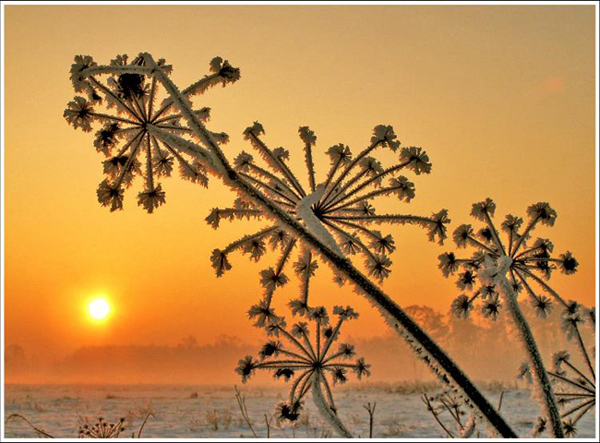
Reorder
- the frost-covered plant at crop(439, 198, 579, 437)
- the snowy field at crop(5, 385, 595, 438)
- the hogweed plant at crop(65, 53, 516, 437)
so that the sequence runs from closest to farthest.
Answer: the hogweed plant at crop(65, 53, 516, 437)
the frost-covered plant at crop(439, 198, 579, 437)
the snowy field at crop(5, 385, 595, 438)

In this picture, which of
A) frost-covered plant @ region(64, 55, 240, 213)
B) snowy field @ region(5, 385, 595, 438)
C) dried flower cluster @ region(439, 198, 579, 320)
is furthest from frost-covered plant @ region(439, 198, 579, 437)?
snowy field @ region(5, 385, 595, 438)

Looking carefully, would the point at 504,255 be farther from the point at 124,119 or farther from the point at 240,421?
the point at 240,421

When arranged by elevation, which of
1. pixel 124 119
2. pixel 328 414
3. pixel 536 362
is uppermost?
pixel 124 119

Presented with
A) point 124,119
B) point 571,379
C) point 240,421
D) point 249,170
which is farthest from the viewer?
point 240,421

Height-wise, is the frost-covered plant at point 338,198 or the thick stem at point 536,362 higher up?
the frost-covered plant at point 338,198

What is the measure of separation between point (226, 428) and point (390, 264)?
22016 millimetres

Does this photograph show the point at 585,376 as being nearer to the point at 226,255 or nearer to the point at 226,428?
the point at 226,255

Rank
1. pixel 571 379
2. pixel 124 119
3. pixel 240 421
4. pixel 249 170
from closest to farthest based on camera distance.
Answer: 1. pixel 124 119
2. pixel 249 170
3. pixel 571 379
4. pixel 240 421

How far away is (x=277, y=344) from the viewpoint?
15.0 feet

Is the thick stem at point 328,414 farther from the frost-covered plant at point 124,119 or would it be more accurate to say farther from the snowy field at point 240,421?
the snowy field at point 240,421

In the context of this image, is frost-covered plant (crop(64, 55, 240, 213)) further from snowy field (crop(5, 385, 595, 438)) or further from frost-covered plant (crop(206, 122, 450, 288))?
snowy field (crop(5, 385, 595, 438))

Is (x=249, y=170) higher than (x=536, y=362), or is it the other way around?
(x=249, y=170)

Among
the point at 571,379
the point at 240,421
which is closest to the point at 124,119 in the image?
the point at 571,379

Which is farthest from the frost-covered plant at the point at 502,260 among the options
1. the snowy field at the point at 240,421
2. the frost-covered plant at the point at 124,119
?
the snowy field at the point at 240,421
